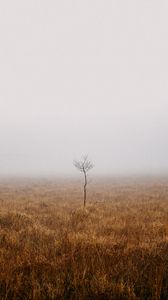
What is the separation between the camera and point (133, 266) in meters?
6.36

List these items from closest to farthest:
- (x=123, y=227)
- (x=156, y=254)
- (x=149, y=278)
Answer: (x=149, y=278) < (x=156, y=254) < (x=123, y=227)

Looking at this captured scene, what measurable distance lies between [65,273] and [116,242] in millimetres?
3212

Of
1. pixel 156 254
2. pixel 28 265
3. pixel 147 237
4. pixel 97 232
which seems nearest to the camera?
pixel 28 265

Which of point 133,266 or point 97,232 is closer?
point 133,266

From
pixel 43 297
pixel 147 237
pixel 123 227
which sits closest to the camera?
pixel 43 297

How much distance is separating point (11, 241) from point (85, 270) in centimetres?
370

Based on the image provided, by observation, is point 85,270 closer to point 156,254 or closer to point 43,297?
point 43,297

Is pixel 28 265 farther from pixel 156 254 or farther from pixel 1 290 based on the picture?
pixel 156 254

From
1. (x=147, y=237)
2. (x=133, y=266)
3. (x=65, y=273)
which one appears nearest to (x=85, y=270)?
(x=65, y=273)

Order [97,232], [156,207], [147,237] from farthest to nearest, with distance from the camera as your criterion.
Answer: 1. [156,207]
2. [97,232]
3. [147,237]

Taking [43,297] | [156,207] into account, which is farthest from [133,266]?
[156,207]

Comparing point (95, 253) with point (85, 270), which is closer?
point (85, 270)

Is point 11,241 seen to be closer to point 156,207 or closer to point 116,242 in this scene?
point 116,242

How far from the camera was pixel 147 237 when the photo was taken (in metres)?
9.66
